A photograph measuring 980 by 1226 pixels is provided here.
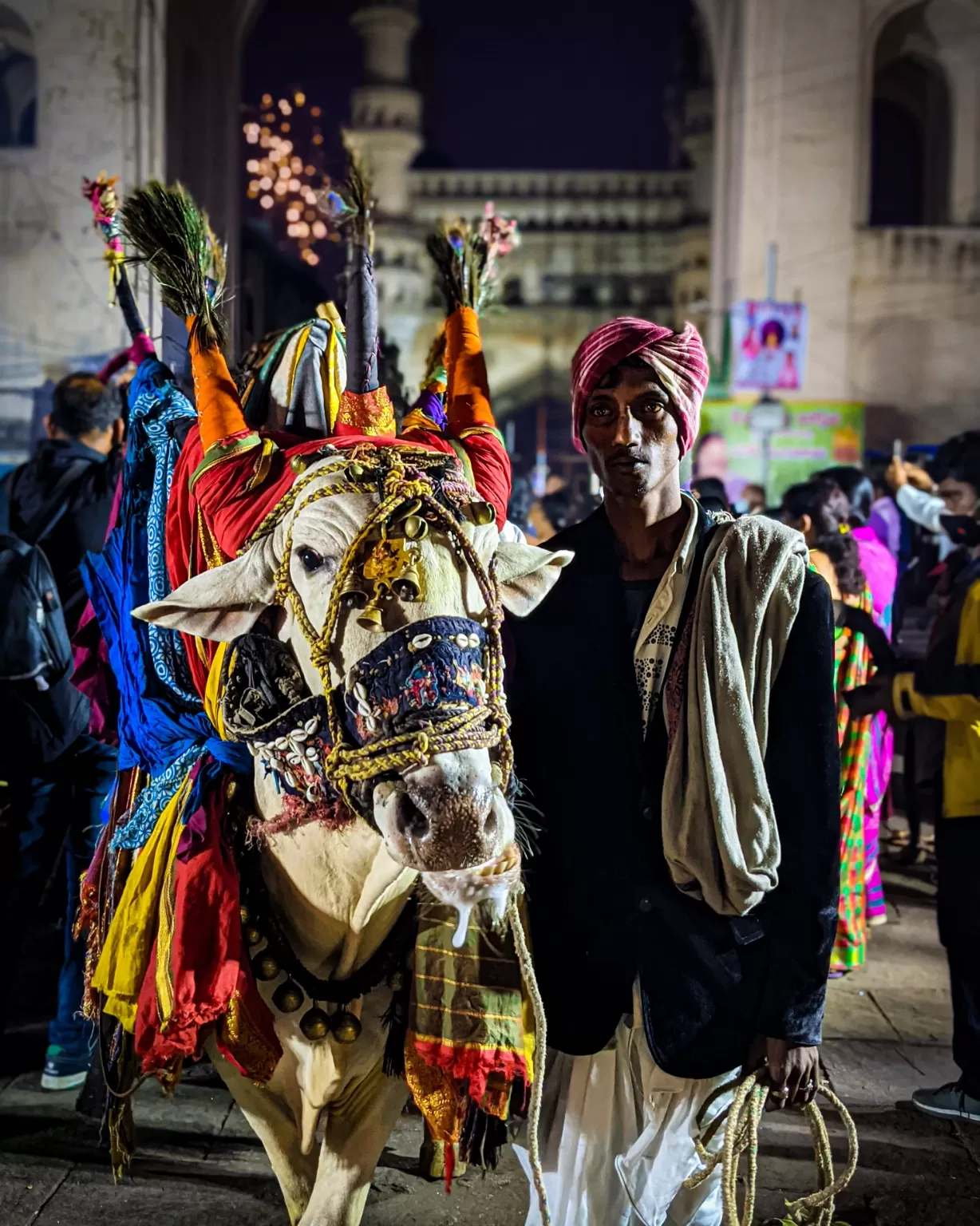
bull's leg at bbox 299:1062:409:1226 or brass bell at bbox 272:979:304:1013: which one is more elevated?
brass bell at bbox 272:979:304:1013

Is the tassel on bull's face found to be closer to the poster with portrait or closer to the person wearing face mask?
the person wearing face mask

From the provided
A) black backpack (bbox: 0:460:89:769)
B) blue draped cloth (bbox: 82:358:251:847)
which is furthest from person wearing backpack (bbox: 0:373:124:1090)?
blue draped cloth (bbox: 82:358:251:847)

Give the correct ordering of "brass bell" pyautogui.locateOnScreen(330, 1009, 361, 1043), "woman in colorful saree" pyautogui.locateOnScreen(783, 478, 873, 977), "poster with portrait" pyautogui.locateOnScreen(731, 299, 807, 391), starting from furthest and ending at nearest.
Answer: "poster with portrait" pyautogui.locateOnScreen(731, 299, 807, 391), "woman in colorful saree" pyautogui.locateOnScreen(783, 478, 873, 977), "brass bell" pyautogui.locateOnScreen(330, 1009, 361, 1043)

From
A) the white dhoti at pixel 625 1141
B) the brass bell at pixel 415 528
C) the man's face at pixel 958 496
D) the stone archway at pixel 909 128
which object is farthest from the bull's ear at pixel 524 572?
the stone archway at pixel 909 128

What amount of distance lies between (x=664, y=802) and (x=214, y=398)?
3.99 ft

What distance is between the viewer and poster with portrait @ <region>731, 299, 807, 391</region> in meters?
16.9

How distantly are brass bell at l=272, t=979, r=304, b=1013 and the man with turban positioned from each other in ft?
1.67

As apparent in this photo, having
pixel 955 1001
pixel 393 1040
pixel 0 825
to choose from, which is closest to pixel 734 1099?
pixel 393 1040

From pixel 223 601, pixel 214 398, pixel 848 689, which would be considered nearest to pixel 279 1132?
pixel 223 601

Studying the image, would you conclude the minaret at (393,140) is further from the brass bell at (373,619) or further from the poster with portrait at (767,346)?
the brass bell at (373,619)

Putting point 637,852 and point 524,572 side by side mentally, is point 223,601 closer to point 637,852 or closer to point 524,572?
point 524,572

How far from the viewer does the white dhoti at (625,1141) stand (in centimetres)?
239

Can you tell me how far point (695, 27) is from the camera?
1254 inches

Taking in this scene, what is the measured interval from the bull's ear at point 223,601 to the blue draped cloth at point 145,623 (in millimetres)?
515
